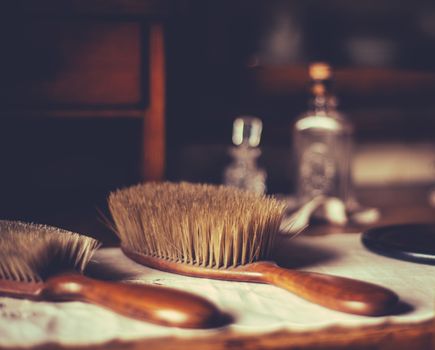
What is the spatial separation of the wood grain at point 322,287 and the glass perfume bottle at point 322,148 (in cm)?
52

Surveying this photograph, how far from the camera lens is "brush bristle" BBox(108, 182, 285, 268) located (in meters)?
0.58

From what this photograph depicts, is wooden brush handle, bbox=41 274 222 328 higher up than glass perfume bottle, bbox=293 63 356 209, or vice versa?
glass perfume bottle, bbox=293 63 356 209

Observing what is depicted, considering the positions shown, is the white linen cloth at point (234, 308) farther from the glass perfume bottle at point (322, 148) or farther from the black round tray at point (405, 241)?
the glass perfume bottle at point (322, 148)

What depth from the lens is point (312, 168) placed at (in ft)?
3.84

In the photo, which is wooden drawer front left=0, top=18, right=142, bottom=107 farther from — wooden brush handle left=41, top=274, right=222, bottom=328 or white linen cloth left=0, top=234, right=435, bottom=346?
wooden brush handle left=41, top=274, right=222, bottom=328

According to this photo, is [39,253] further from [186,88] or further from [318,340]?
[186,88]

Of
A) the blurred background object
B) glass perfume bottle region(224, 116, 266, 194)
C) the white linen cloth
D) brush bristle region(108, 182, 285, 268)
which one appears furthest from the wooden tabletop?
glass perfume bottle region(224, 116, 266, 194)

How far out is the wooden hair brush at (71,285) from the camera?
1.48 feet

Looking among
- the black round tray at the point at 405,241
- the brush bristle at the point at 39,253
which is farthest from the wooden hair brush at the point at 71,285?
the black round tray at the point at 405,241

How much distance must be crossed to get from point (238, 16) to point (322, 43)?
16 cm

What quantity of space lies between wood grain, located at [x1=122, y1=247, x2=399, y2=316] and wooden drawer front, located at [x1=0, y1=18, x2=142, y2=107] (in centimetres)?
36

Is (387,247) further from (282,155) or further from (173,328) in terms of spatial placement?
(282,155)

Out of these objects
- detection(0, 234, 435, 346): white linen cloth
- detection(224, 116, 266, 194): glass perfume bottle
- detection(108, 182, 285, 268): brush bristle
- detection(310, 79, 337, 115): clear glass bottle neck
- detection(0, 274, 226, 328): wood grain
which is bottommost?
detection(0, 234, 435, 346): white linen cloth

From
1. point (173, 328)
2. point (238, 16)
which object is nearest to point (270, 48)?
point (238, 16)
